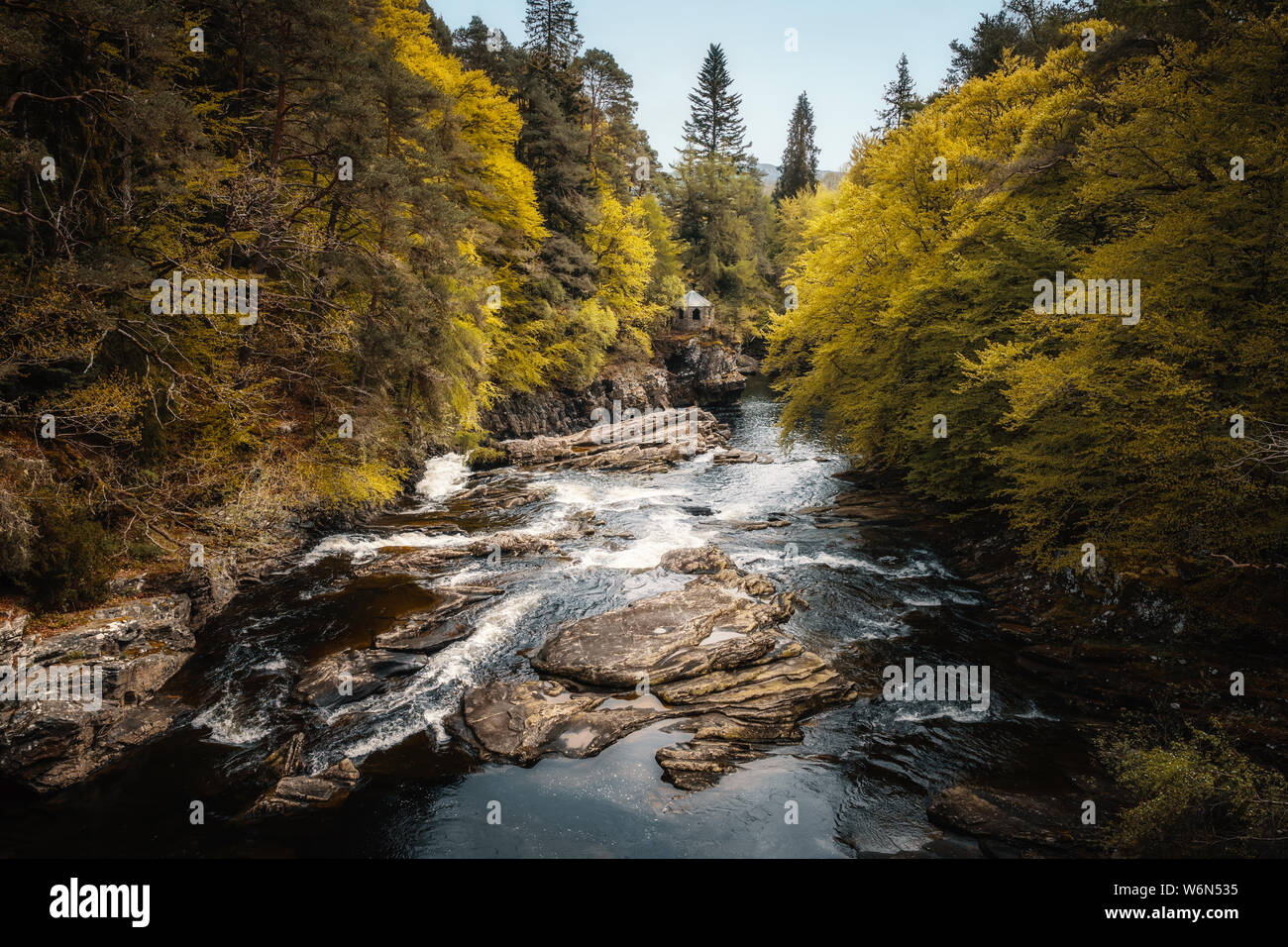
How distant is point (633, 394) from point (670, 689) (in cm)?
2887

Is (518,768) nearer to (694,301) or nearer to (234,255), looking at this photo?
(234,255)

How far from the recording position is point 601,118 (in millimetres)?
38406

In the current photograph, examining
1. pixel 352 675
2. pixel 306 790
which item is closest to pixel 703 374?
pixel 352 675

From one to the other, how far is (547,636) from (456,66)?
1044 inches

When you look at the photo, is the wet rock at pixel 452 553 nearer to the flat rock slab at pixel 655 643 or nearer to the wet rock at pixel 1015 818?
the flat rock slab at pixel 655 643

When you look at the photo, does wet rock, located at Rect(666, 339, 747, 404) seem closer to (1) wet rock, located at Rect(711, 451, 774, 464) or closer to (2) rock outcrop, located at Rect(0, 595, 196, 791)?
(1) wet rock, located at Rect(711, 451, 774, 464)

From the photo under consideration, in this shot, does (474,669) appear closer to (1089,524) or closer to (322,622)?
(322,622)

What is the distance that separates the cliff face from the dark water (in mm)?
16318

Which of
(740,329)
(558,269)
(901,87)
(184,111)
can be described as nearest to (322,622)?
(184,111)

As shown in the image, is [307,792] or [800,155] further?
[800,155]

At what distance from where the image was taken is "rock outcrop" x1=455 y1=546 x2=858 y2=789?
8758 mm

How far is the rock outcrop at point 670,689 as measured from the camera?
28.7 ft

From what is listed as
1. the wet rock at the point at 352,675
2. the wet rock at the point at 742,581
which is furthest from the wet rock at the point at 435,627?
the wet rock at the point at 742,581

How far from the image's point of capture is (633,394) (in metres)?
37.2
